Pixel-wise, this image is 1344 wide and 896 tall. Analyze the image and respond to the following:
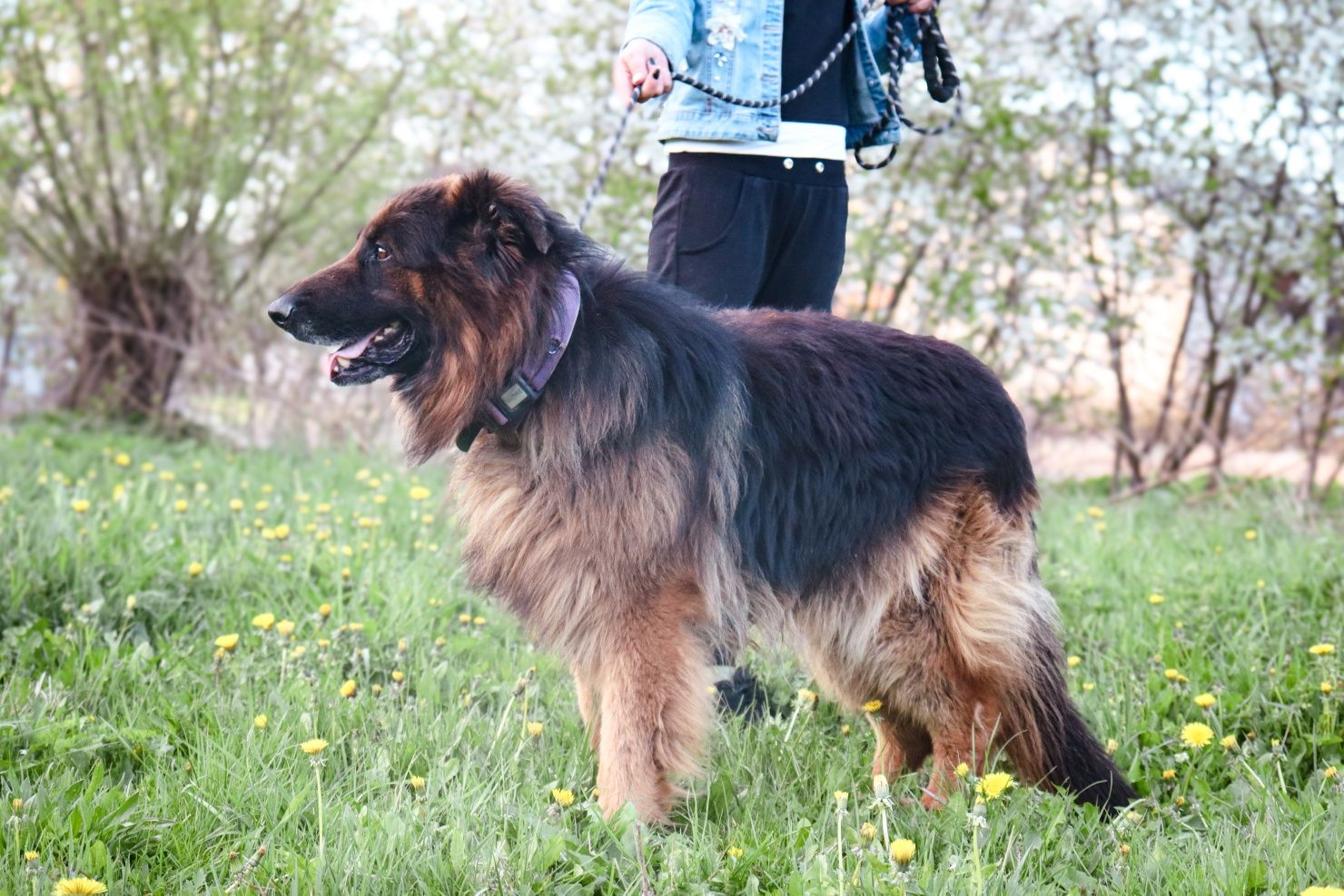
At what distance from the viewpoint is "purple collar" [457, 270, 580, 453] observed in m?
2.82

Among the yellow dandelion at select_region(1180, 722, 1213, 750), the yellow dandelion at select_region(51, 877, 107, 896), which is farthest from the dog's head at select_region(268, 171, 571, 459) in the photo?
the yellow dandelion at select_region(1180, 722, 1213, 750)

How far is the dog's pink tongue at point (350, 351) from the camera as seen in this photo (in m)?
2.84

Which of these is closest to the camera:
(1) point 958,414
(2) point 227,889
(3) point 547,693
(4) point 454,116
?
(2) point 227,889

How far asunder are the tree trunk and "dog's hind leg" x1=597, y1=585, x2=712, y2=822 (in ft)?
25.8

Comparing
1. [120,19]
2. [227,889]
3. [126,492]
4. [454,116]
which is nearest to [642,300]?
[227,889]

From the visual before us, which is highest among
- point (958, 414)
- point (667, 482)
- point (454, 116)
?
point (454, 116)

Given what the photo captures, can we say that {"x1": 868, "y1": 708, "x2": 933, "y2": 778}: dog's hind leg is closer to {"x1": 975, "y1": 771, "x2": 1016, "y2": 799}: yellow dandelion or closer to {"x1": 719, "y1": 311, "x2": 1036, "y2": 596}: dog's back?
{"x1": 719, "y1": 311, "x2": 1036, "y2": 596}: dog's back

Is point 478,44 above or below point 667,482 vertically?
above

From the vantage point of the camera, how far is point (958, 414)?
316 centimetres

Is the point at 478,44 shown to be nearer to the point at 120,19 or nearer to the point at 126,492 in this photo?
the point at 120,19

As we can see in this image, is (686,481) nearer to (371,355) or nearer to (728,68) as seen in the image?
(371,355)

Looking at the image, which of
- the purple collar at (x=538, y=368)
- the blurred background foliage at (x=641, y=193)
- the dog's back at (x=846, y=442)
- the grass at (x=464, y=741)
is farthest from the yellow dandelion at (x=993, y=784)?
the blurred background foliage at (x=641, y=193)

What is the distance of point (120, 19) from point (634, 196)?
4348mm

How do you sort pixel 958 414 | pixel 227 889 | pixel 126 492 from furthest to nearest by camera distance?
pixel 126 492 < pixel 958 414 < pixel 227 889
